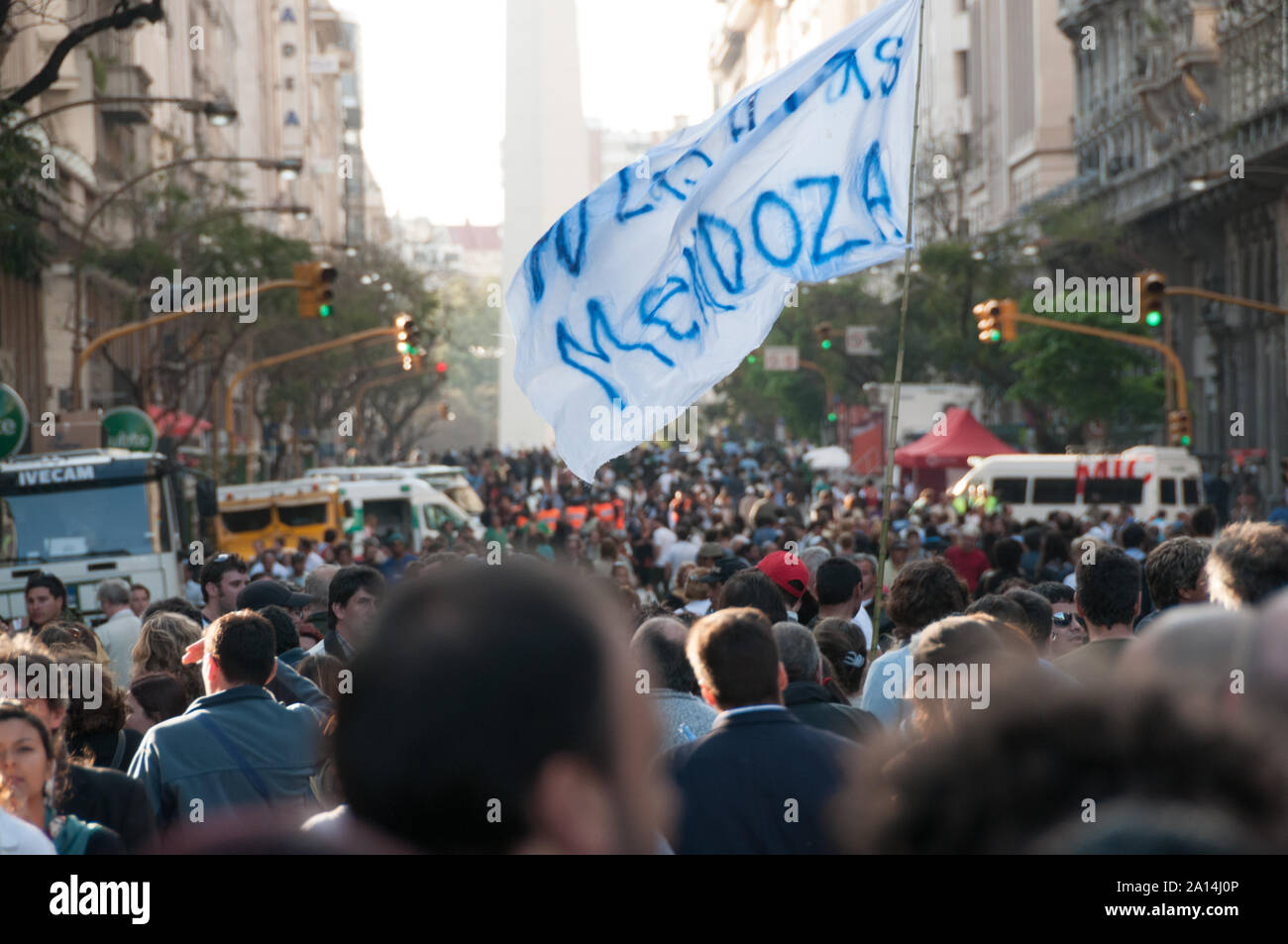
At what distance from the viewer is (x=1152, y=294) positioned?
26062mm

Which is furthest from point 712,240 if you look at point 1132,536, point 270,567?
point 270,567

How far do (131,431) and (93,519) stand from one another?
466 centimetres

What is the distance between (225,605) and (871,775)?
9.41m

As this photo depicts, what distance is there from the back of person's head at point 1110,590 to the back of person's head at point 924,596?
574 mm

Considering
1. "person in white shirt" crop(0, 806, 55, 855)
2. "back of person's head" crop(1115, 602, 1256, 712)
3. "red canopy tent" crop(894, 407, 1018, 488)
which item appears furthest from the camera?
"red canopy tent" crop(894, 407, 1018, 488)

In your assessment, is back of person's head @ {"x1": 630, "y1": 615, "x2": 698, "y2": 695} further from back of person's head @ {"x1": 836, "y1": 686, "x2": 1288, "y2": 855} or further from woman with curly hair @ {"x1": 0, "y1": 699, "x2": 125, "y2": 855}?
back of person's head @ {"x1": 836, "y1": 686, "x2": 1288, "y2": 855}

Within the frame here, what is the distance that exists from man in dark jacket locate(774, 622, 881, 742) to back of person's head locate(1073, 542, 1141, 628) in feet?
4.15

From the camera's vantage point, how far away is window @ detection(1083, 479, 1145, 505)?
3244 cm

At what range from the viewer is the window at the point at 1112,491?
106 feet

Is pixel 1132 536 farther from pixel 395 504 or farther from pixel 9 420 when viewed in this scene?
pixel 395 504

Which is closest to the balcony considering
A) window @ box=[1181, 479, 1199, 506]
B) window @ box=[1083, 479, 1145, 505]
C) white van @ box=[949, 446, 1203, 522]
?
white van @ box=[949, 446, 1203, 522]

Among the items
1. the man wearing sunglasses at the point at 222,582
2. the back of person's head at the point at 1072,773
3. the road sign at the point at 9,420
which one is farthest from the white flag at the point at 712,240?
the road sign at the point at 9,420

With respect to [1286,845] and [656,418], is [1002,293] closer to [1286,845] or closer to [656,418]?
[656,418]
